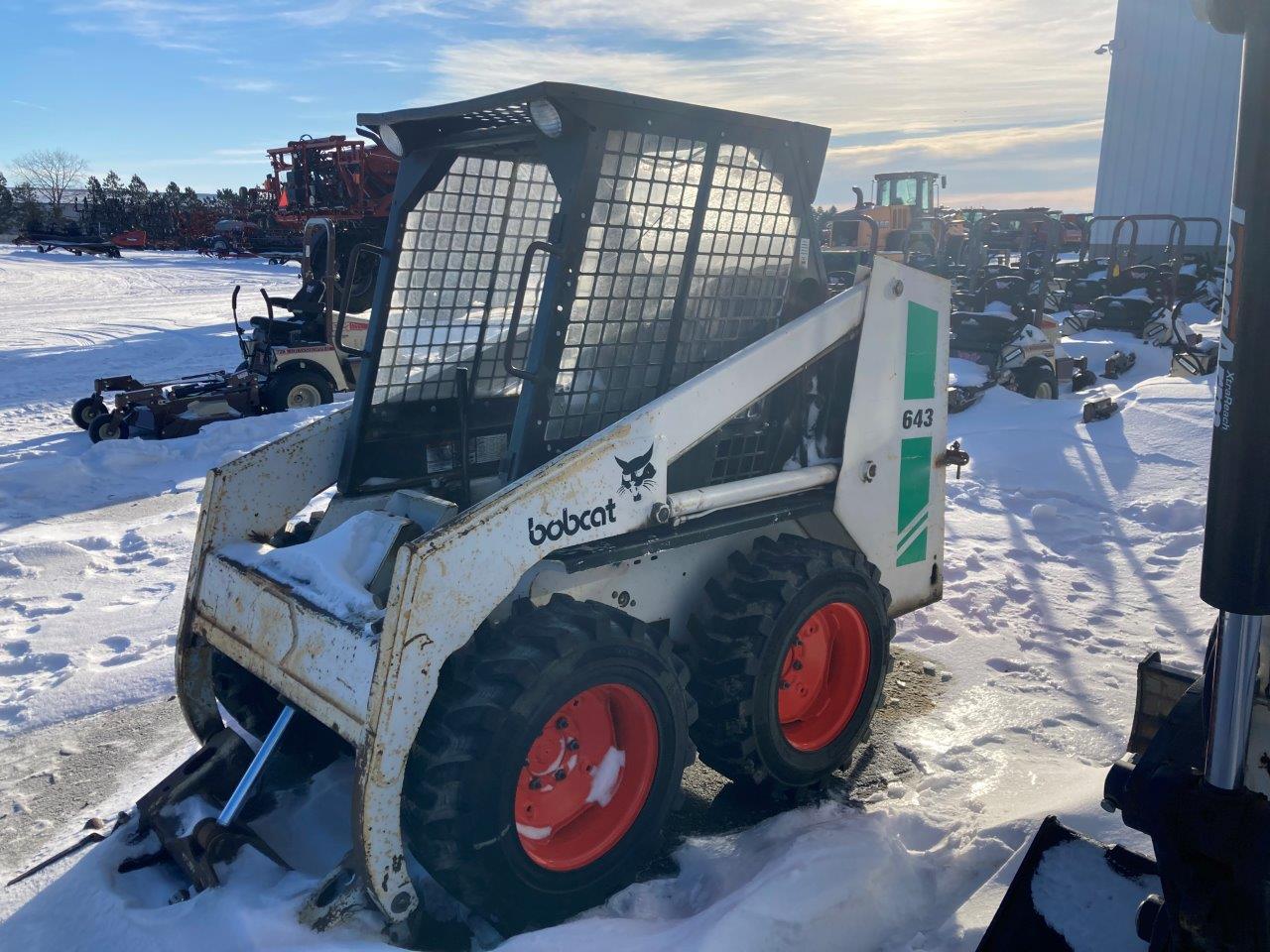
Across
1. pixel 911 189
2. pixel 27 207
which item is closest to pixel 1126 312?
pixel 911 189

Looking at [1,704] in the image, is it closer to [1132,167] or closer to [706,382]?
[706,382]

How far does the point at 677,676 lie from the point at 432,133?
2172mm

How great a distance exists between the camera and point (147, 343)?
1606cm

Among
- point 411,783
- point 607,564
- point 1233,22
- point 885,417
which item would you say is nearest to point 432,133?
A: point 607,564

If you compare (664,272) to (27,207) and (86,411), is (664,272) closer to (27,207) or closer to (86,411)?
(86,411)

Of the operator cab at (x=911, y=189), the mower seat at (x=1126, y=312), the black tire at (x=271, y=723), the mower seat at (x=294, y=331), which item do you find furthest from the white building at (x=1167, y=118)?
the black tire at (x=271, y=723)

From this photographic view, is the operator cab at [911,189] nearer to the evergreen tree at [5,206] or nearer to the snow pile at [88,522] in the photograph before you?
the snow pile at [88,522]

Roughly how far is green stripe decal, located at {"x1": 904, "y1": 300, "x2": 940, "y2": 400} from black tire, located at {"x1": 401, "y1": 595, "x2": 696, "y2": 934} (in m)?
1.70

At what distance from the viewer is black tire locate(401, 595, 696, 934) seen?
2631 mm

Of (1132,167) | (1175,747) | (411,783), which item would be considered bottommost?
(411,783)

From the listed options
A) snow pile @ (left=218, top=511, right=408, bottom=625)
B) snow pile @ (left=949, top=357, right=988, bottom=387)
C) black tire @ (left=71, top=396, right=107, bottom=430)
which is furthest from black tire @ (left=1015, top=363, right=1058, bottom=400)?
black tire @ (left=71, top=396, right=107, bottom=430)

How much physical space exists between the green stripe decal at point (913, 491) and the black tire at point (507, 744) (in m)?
1.57

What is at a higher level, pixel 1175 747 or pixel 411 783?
pixel 1175 747

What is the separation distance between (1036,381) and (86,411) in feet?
33.2
